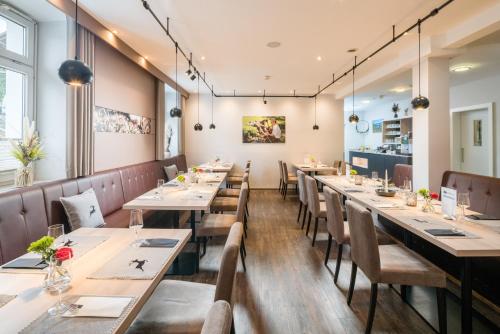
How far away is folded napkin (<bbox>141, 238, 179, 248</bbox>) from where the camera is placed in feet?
5.94

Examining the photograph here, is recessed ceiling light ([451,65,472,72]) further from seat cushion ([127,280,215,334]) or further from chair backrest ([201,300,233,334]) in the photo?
chair backrest ([201,300,233,334])

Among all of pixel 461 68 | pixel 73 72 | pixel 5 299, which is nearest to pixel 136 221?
pixel 5 299

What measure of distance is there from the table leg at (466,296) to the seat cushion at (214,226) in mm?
2155

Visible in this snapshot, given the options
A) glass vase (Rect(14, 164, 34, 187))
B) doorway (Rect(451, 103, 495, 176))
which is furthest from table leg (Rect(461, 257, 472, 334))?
doorway (Rect(451, 103, 495, 176))

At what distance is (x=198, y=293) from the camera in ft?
5.82

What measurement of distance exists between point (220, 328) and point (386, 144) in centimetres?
1270

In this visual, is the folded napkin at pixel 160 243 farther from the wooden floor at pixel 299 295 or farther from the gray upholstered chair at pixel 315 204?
the gray upholstered chair at pixel 315 204

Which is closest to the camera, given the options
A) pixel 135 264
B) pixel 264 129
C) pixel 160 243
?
pixel 135 264

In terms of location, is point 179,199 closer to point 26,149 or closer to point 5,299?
point 26,149

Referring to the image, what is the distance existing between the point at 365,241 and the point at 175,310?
149 cm

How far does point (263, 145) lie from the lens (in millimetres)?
9445

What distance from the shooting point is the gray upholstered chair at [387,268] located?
2.14m

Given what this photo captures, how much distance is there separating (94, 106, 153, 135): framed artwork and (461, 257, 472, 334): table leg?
4.71m

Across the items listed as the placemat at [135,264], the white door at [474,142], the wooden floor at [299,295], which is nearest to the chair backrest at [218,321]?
the placemat at [135,264]
